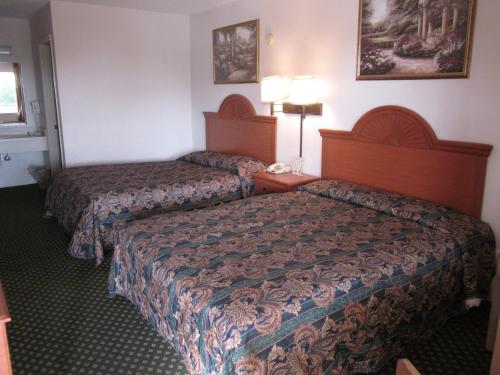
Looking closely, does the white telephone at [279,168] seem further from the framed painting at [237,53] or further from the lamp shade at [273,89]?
the framed painting at [237,53]

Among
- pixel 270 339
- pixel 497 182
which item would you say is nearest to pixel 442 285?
pixel 497 182

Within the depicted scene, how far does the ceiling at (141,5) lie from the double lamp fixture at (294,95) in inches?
52.3

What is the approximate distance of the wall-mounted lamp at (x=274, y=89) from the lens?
12.1ft

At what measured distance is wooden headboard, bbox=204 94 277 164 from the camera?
4.15 m

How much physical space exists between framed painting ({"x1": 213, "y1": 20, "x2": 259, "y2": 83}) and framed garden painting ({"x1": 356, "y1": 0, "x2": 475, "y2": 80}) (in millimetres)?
1361

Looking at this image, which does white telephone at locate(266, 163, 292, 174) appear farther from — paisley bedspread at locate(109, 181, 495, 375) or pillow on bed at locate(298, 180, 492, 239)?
paisley bedspread at locate(109, 181, 495, 375)

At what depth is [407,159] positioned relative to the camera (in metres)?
2.90

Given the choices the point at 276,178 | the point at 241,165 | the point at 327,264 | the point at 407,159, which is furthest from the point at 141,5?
the point at 327,264

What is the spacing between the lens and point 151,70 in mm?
5070

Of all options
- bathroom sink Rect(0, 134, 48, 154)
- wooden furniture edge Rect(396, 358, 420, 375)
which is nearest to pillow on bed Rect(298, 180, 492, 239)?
wooden furniture edge Rect(396, 358, 420, 375)

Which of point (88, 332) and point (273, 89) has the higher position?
point (273, 89)

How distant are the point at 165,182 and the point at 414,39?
2311mm

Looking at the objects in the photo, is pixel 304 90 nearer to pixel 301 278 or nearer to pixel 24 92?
pixel 301 278

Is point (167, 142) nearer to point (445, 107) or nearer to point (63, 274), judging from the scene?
point (63, 274)
